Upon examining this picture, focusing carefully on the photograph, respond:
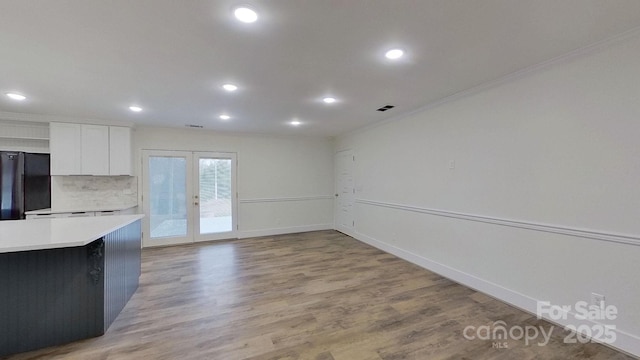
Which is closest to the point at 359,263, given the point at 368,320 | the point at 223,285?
the point at 368,320

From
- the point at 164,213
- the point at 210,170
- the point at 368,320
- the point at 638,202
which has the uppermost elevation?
the point at 210,170

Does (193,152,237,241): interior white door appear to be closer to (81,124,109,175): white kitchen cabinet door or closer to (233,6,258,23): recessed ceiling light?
(81,124,109,175): white kitchen cabinet door

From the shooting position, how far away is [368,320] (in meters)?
2.53

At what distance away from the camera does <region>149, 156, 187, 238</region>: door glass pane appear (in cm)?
534

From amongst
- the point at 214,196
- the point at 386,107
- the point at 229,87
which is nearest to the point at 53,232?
the point at 229,87

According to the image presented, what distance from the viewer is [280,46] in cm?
217

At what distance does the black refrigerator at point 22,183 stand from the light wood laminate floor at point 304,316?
7.57 ft

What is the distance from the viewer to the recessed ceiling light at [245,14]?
1.70 meters

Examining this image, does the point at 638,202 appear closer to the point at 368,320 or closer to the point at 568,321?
the point at 568,321

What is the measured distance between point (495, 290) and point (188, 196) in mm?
5542

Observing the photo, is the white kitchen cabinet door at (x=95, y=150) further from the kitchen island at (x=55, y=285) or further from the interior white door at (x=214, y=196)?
the kitchen island at (x=55, y=285)

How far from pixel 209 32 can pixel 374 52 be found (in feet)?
4.43

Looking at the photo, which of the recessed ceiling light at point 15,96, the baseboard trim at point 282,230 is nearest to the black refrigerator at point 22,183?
the recessed ceiling light at point 15,96

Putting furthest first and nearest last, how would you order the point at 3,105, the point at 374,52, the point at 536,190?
1. the point at 3,105
2. the point at 536,190
3. the point at 374,52
